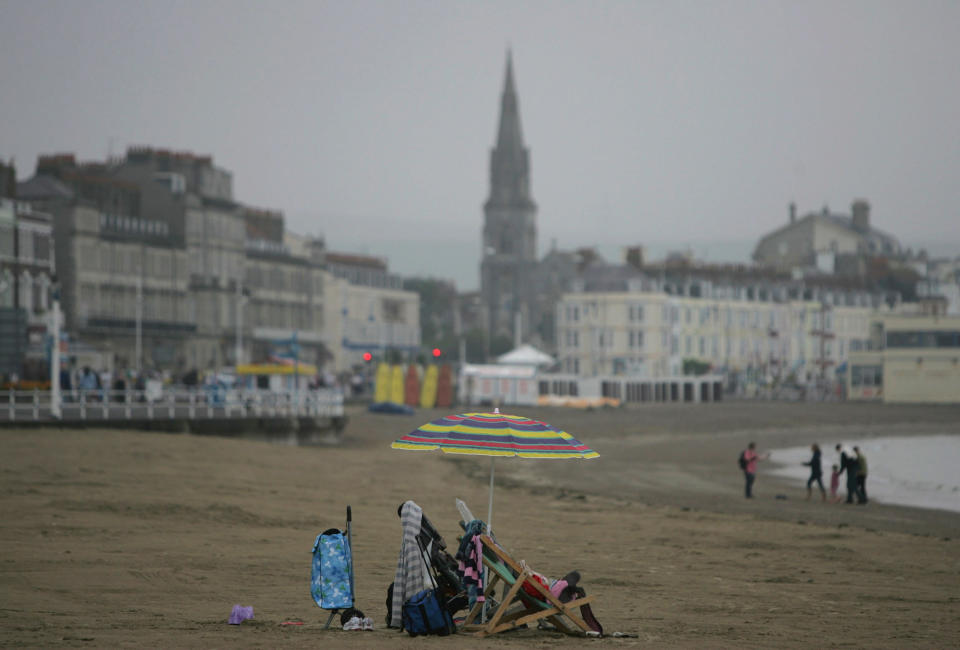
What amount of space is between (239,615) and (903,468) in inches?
1333

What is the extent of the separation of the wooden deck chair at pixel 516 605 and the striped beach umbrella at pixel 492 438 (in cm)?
46

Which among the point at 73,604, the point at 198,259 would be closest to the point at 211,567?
the point at 73,604

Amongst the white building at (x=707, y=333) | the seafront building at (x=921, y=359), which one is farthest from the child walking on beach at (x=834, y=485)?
the white building at (x=707, y=333)

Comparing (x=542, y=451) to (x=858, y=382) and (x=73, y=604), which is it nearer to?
(x=73, y=604)

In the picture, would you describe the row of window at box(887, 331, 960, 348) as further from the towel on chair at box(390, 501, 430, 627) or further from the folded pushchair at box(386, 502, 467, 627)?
the towel on chair at box(390, 501, 430, 627)

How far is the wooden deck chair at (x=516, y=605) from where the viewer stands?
12.3 metres

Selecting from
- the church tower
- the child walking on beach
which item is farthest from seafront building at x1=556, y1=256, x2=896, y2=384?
the child walking on beach

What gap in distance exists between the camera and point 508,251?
192750 mm

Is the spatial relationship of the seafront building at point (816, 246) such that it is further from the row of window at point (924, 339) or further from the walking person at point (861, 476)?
the walking person at point (861, 476)

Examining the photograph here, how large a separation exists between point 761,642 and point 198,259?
7978 cm

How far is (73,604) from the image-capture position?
510 inches

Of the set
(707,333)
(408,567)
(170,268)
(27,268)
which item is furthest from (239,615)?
(707,333)

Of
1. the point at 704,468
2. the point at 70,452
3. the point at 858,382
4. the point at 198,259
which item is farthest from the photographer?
the point at 858,382

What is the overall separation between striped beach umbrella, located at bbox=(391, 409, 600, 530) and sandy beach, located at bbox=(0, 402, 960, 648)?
1633 mm
